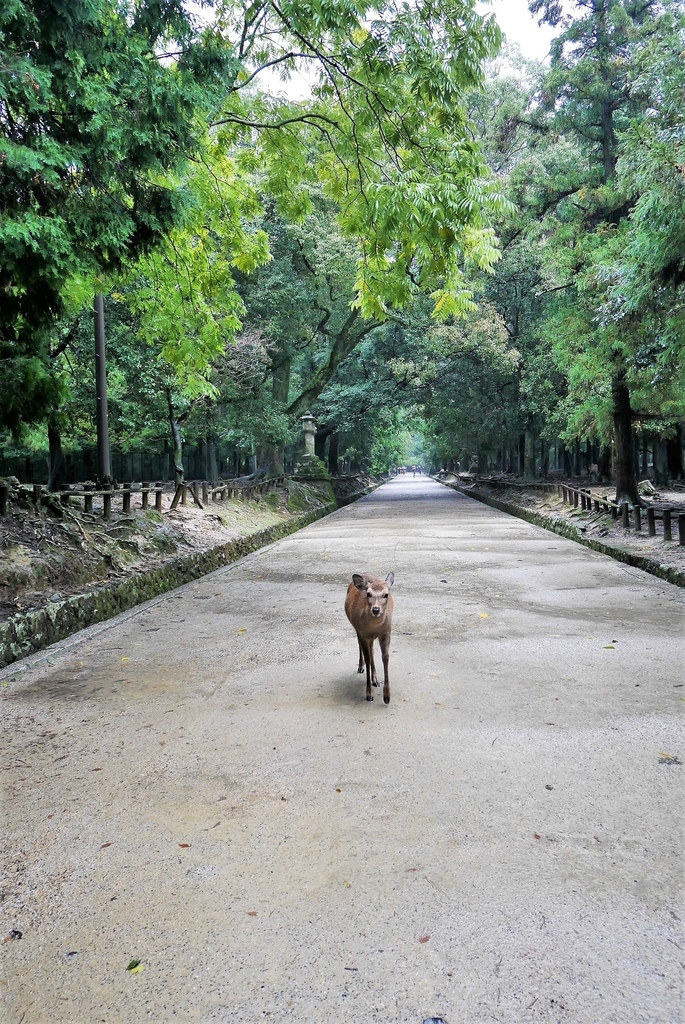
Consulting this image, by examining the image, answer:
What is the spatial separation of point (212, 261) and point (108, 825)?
27.7 ft

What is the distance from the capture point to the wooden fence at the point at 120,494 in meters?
8.99

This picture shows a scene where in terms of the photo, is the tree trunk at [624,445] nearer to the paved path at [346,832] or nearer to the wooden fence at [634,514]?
the wooden fence at [634,514]

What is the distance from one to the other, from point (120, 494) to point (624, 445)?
11396 millimetres

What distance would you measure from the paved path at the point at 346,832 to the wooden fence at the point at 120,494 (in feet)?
11.9

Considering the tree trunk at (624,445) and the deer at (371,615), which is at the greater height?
the tree trunk at (624,445)

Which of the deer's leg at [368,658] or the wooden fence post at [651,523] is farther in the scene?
the wooden fence post at [651,523]

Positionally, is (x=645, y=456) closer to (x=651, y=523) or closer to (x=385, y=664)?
(x=651, y=523)

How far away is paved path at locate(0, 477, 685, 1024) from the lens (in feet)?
6.84

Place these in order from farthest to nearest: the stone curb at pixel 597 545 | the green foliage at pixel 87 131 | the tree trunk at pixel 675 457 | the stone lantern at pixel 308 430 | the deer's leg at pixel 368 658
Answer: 1. the tree trunk at pixel 675 457
2. the stone lantern at pixel 308 430
3. the stone curb at pixel 597 545
4. the green foliage at pixel 87 131
5. the deer's leg at pixel 368 658

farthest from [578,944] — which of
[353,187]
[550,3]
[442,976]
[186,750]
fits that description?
[550,3]

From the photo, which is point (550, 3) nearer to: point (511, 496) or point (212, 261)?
point (212, 261)

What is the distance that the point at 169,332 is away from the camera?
370 inches

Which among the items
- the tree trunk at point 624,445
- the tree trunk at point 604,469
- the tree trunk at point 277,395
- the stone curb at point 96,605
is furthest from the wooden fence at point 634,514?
the tree trunk at point 277,395

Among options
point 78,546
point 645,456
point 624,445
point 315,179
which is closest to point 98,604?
point 78,546
